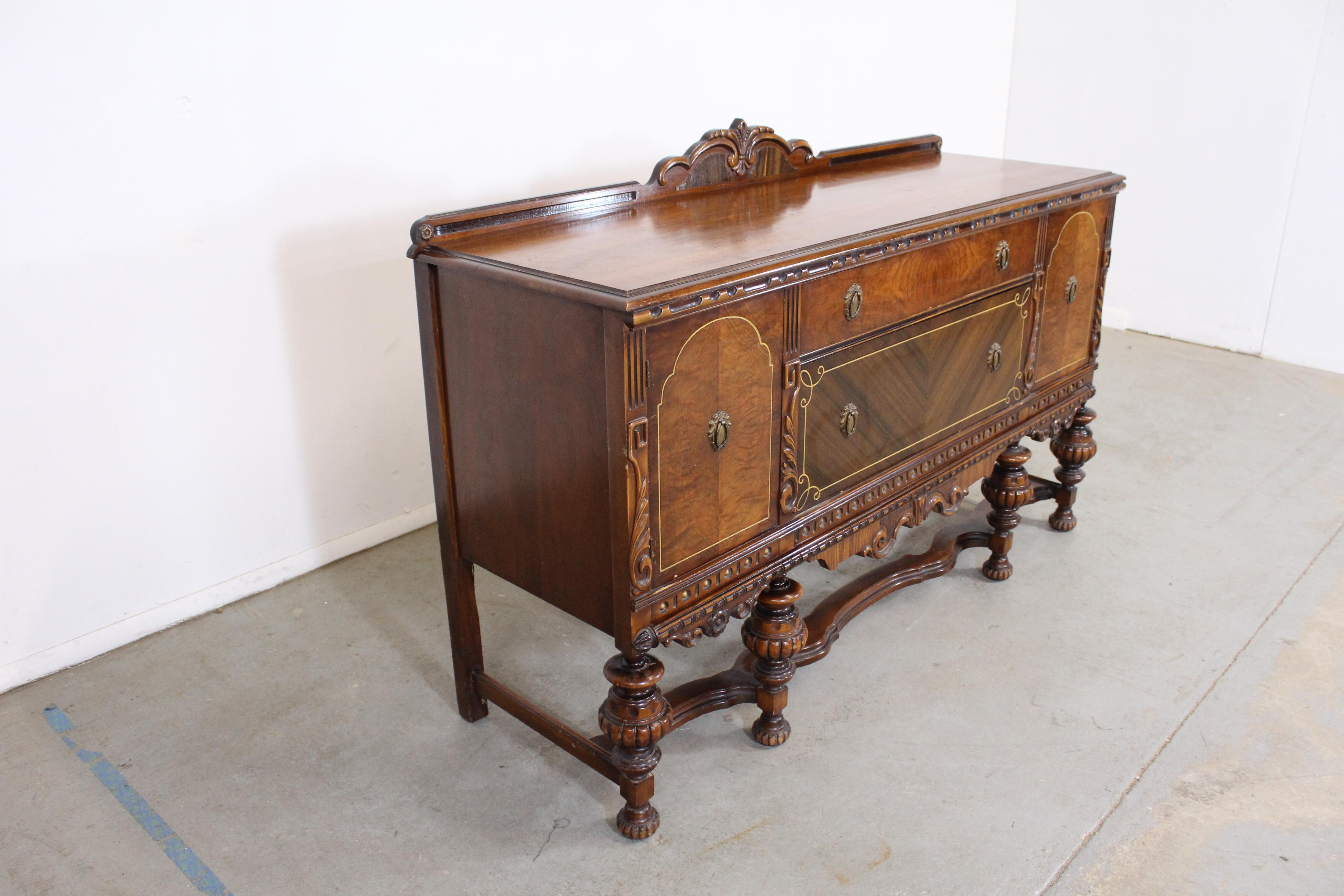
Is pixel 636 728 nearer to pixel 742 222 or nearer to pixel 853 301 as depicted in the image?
pixel 853 301

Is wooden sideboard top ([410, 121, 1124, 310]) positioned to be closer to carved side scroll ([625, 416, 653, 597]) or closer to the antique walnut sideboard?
the antique walnut sideboard

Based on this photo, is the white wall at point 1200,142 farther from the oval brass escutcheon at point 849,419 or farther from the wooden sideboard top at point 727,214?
the oval brass escutcheon at point 849,419

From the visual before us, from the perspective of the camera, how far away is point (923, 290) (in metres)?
2.44

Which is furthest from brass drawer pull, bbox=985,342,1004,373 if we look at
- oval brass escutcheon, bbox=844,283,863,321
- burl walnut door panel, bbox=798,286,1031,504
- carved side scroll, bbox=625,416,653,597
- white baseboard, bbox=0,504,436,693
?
white baseboard, bbox=0,504,436,693

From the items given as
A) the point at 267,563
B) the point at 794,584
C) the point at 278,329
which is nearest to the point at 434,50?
the point at 278,329

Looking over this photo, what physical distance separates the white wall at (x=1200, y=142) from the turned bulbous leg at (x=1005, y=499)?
2.62 m

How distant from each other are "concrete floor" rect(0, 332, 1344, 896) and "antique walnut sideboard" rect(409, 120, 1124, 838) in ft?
0.47

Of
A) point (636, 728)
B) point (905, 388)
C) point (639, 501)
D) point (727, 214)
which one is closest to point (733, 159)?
point (727, 214)

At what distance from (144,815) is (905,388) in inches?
75.7

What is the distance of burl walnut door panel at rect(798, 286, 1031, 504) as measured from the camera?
7.52 feet

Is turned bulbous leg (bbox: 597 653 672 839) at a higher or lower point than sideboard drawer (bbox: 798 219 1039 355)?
lower

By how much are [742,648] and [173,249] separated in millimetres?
1825

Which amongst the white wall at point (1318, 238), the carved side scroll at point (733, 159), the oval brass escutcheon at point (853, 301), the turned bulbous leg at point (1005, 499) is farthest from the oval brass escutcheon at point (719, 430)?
the white wall at point (1318, 238)

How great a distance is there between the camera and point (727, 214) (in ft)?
8.11
